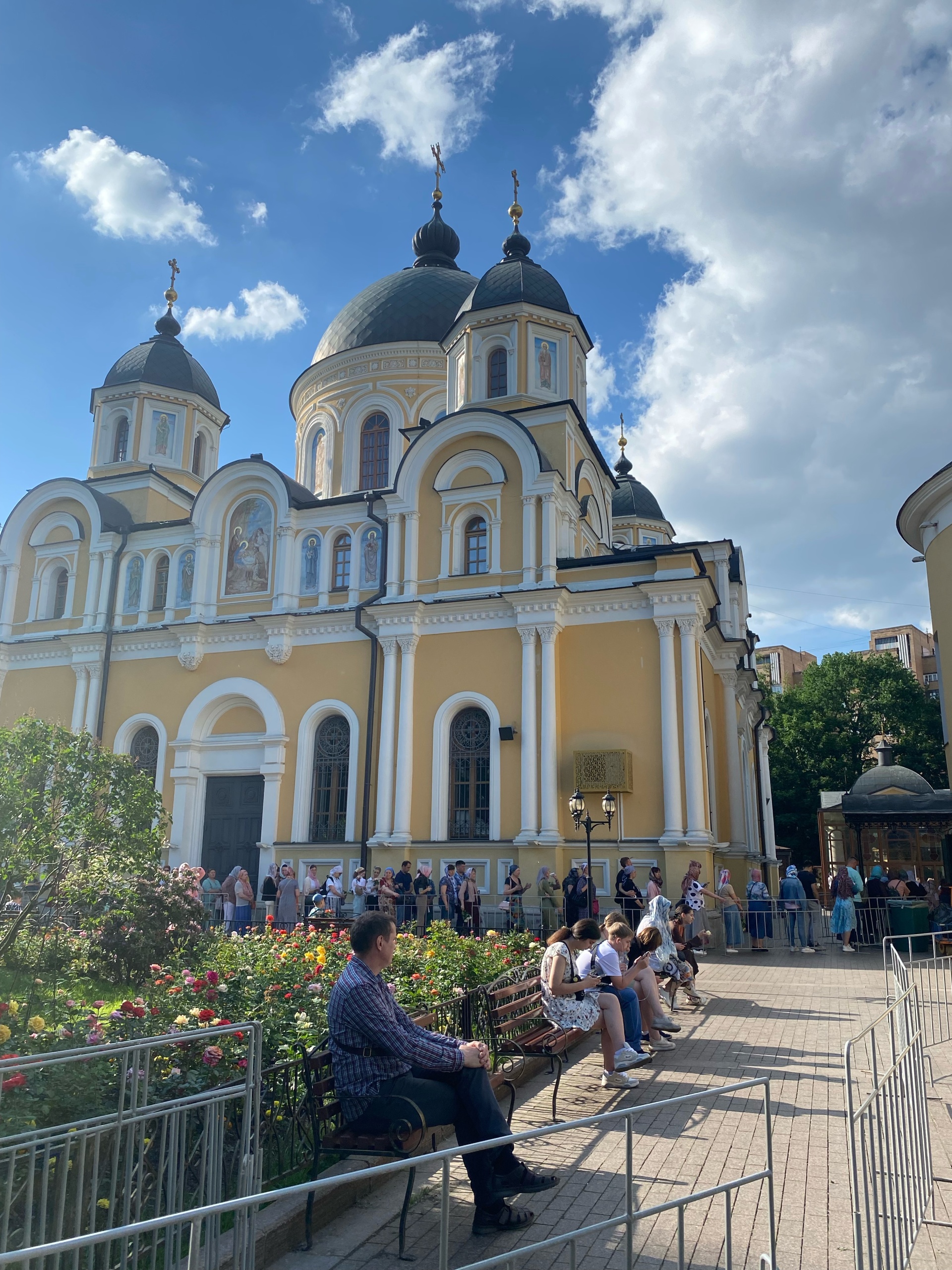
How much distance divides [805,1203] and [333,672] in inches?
680

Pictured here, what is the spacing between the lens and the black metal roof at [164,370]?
27.5 m

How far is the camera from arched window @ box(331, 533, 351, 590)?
2233 cm

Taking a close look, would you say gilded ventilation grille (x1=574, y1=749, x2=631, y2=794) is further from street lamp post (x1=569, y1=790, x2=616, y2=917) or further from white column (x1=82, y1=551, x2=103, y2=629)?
white column (x1=82, y1=551, x2=103, y2=629)

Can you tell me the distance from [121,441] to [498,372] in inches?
453

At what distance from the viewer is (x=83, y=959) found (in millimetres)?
9906

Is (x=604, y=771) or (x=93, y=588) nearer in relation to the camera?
(x=604, y=771)

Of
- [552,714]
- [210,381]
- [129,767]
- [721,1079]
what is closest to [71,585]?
[210,381]

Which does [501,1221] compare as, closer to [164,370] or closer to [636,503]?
[164,370]

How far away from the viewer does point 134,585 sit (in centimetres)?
2422

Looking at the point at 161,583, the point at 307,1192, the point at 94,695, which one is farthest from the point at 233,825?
the point at 307,1192

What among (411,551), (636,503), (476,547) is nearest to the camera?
(476,547)

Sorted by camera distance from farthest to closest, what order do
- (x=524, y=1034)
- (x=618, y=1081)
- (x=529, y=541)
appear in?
1. (x=529, y=541)
2. (x=524, y=1034)
3. (x=618, y=1081)

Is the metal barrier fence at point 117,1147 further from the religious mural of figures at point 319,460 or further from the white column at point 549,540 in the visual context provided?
the religious mural of figures at point 319,460

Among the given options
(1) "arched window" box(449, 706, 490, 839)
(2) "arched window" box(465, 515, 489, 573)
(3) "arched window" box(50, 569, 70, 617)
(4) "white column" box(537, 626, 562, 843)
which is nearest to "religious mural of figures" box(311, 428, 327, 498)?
(3) "arched window" box(50, 569, 70, 617)
